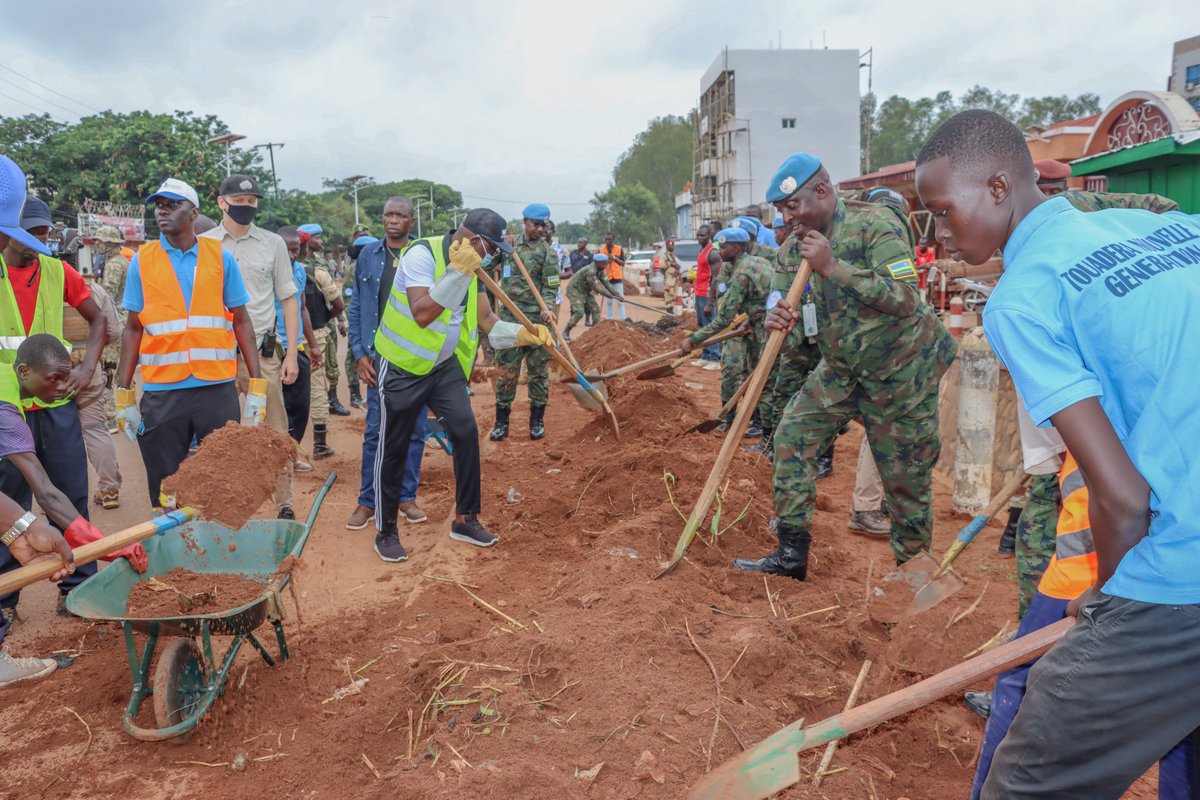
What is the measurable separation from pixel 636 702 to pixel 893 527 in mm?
1912

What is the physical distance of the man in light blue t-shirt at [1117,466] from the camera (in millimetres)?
1464

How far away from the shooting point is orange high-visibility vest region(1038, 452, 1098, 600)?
77.1 inches

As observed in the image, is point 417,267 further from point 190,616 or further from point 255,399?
point 190,616

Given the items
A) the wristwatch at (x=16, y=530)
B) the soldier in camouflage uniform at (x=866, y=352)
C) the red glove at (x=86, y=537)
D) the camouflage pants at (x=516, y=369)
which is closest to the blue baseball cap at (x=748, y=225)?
the camouflage pants at (x=516, y=369)

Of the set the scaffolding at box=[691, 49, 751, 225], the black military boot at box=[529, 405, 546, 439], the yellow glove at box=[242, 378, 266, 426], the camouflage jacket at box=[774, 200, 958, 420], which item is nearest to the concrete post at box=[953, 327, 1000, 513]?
the camouflage jacket at box=[774, 200, 958, 420]

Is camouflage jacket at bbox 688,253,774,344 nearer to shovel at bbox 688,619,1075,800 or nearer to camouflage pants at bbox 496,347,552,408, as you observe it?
Result: camouflage pants at bbox 496,347,552,408

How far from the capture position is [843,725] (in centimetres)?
201

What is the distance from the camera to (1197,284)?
4.85ft

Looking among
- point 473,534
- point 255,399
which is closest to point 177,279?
point 255,399

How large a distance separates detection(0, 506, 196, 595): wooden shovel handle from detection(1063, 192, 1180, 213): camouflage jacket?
4249 millimetres

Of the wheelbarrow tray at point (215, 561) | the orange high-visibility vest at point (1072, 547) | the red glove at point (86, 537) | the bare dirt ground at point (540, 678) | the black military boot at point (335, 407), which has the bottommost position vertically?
the bare dirt ground at point (540, 678)

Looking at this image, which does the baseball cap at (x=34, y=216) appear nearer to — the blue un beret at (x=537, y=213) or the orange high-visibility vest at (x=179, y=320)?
the orange high-visibility vest at (x=179, y=320)

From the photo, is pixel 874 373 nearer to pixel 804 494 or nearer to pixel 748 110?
pixel 804 494

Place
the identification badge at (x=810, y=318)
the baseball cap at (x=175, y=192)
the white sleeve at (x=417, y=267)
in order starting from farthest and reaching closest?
the white sleeve at (x=417, y=267), the baseball cap at (x=175, y=192), the identification badge at (x=810, y=318)
